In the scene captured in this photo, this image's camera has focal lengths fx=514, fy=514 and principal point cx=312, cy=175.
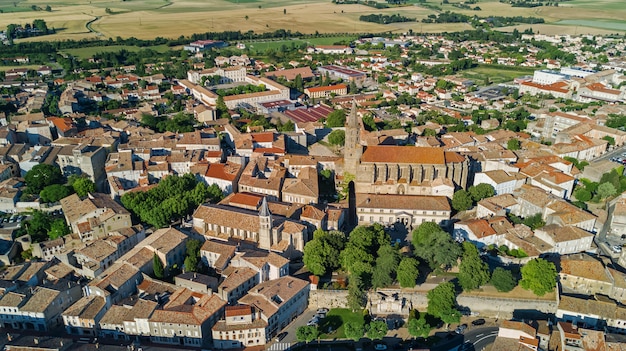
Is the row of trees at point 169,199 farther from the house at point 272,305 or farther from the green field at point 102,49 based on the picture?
the green field at point 102,49

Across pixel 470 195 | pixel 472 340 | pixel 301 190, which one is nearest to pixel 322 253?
pixel 301 190

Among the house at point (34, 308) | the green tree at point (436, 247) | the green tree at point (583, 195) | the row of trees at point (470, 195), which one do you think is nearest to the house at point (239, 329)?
the house at point (34, 308)

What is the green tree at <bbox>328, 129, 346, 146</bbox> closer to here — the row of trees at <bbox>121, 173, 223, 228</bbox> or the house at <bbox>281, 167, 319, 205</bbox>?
the house at <bbox>281, 167, 319, 205</bbox>

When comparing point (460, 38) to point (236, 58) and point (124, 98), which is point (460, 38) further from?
point (124, 98)

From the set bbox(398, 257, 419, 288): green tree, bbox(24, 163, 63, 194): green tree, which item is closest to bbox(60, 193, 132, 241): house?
bbox(24, 163, 63, 194): green tree

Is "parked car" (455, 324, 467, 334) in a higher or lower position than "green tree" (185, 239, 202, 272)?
lower

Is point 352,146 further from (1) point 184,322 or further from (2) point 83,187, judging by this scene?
(2) point 83,187

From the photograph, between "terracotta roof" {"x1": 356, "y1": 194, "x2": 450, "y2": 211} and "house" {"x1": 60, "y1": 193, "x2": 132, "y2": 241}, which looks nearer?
"house" {"x1": 60, "y1": 193, "x2": 132, "y2": 241}
